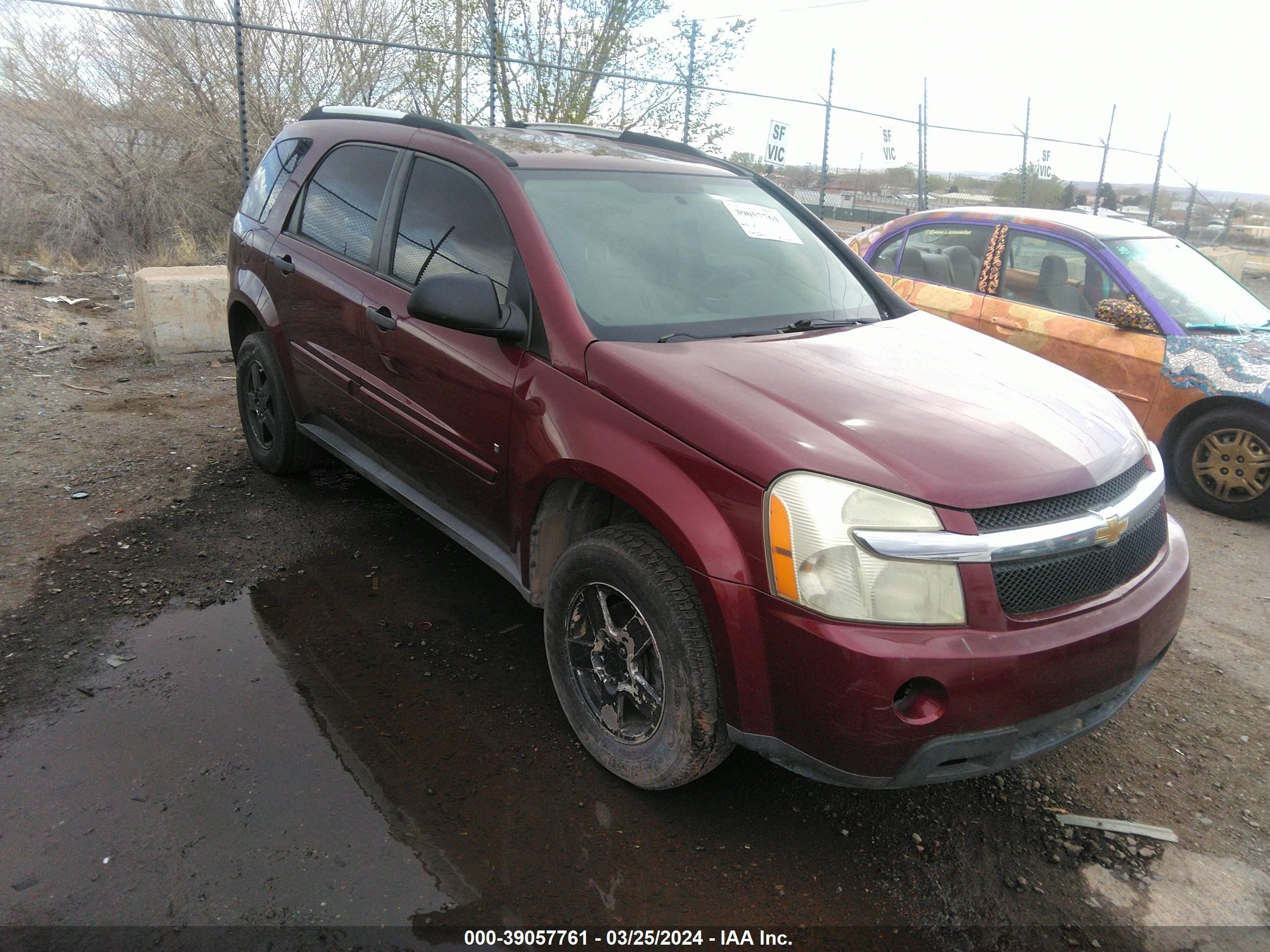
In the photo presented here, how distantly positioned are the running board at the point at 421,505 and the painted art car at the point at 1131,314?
14.1ft

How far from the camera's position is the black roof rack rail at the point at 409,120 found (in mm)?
3275

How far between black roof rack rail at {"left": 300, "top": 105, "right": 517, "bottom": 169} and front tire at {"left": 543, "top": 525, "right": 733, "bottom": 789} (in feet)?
5.05

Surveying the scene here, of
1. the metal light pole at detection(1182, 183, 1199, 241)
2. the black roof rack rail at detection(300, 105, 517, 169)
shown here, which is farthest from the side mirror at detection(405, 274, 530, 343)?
the metal light pole at detection(1182, 183, 1199, 241)

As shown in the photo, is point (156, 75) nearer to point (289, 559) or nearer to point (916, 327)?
point (289, 559)

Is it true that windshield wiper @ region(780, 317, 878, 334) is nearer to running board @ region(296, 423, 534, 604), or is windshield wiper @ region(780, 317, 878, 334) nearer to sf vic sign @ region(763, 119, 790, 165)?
running board @ region(296, 423, 534, 604)

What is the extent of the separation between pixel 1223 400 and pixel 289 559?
5.26m

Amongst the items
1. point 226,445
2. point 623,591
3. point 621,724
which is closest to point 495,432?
point 623,591

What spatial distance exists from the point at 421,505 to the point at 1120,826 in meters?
2.62

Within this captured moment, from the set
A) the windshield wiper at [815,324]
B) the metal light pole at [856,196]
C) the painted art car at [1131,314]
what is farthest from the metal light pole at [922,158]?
the windshield wiper at [815,324]

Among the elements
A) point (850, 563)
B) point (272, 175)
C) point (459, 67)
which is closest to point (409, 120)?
point (272, 175)

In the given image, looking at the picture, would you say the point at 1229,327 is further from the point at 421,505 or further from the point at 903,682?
the point at 421,505

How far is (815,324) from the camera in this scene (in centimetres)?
319

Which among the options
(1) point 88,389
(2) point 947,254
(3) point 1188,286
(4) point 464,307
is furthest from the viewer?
(2) point 947,254

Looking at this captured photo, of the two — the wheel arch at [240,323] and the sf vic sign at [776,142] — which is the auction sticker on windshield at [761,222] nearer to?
the wheel arch at [240,323]
